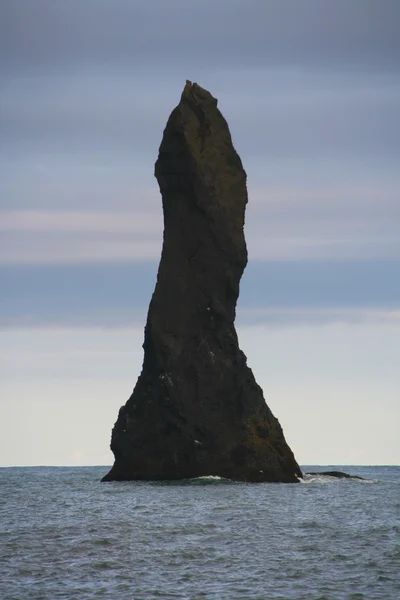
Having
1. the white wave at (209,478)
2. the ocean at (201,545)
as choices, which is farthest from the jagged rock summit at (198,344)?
the ocean at (201,545)

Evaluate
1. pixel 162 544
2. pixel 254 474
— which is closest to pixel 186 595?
pixel 162 544

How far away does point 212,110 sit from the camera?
76.6 metres

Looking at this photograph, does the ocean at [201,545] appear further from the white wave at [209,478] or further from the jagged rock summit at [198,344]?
the jagged rock summit at [198,344]

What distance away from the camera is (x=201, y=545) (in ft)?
127

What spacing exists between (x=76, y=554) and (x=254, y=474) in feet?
107

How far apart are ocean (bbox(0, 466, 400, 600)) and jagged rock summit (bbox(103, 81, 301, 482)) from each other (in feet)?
19.8

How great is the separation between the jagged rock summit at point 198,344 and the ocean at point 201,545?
602 centimetres

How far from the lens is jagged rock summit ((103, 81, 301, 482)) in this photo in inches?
2689

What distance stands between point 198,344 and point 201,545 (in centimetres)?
3271

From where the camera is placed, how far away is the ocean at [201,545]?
100 feet

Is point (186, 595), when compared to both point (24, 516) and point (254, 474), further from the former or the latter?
point (254, 474)

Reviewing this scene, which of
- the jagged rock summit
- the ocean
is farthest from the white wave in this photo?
the ocean

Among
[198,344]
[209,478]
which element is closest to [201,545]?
[209,478]

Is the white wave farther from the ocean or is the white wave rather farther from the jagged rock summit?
the ocean
